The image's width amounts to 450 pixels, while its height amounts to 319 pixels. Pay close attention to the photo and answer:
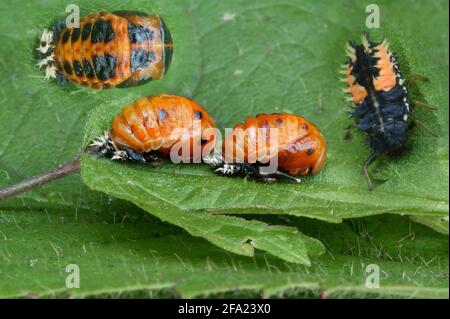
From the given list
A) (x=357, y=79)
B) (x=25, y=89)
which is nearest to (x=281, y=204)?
(x=357, y=79)

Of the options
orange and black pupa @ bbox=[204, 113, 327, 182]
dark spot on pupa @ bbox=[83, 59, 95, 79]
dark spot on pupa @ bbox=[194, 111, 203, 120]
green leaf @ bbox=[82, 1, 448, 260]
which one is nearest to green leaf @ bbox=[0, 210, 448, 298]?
green leaf @ bbox=[82, 1, 448, 260]

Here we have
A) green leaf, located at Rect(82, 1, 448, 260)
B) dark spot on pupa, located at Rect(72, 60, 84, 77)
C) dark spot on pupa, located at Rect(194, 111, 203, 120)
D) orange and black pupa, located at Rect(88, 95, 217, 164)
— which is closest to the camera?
green leaf, located at Rect(82, 1, 448, 260)

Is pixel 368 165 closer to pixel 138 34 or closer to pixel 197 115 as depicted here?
pixel 197 115

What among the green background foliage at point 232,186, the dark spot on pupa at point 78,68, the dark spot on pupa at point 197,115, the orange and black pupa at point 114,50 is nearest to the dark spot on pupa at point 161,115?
the dark spot on pupa at point 197,115

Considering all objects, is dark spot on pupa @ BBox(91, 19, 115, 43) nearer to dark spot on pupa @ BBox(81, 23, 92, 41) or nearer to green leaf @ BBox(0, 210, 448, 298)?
dark spot on pupa @ BBox(81, 23, 92, 41)

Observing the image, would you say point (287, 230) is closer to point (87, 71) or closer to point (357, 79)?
point (357, 79)

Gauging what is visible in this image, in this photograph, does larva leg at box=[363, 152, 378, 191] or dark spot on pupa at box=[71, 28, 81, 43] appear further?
dark spot on pupa at box=[71, 28, 81, 43]

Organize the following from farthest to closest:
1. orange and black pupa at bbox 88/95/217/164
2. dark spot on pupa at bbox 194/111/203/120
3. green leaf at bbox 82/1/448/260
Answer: dark spot on pupa at bbox 194/111/203/120 → orange and black pupa at bbox 88/95/217/164 → green leaf at bbox 82/1/448/260
